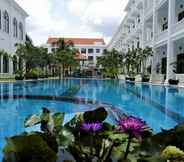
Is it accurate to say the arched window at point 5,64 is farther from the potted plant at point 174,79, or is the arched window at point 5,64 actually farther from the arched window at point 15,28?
the potted plant at point 174,79

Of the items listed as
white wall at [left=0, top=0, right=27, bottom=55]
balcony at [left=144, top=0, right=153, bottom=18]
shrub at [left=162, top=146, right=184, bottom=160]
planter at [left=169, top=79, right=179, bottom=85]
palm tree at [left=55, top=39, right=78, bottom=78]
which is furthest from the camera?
palm tree at [left=55, top=39, right=78, bottom=78]

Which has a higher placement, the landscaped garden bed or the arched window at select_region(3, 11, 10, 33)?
the arched window at select_region(3, 11, 10, 33)

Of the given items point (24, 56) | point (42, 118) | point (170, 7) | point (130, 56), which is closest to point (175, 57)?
point (170, 7)

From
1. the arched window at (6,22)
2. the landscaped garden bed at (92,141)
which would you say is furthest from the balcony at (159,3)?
the landscaped garden bed at (92,141)

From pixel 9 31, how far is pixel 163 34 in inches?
804

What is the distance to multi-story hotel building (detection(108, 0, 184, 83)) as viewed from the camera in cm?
2464

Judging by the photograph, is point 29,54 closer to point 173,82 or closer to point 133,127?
point 173,82

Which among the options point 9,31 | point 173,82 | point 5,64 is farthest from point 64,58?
point 173,82

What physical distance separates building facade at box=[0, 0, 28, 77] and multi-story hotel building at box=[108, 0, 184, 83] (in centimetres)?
1483

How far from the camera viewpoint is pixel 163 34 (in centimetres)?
2725

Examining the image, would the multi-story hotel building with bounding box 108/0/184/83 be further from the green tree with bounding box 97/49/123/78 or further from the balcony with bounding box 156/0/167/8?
the green tree with bounding box 97/49/123/78

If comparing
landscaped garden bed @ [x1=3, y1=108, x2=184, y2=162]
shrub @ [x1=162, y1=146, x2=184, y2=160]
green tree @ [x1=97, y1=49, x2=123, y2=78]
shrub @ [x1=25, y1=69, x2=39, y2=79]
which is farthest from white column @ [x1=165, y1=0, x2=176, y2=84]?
shrub @ [x1=162, y1=146, x2=184, y2=160]

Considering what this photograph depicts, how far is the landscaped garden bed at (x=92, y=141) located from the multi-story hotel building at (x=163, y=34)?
21324mm

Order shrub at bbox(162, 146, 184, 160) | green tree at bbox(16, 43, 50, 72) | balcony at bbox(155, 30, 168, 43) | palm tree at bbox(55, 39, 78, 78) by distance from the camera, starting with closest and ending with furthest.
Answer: shrub at bbox(162, 146, 184, 160)
balcony at bbox(155, 30, 168, 43)
green tree at bbox(16, 43, 50, 72)
palm tree at bbox(55, 39, 78, 78)
